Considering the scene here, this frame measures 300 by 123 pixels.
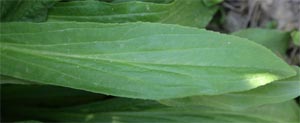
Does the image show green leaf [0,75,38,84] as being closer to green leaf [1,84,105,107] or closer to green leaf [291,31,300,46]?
green leaf [1,84,105,107]

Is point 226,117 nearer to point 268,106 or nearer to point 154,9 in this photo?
point 268,106

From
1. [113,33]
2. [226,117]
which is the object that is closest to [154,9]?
[113,33]

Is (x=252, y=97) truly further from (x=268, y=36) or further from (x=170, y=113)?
(x=268, y=36)

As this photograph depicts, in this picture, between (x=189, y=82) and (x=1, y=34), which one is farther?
(x=1, y=34)

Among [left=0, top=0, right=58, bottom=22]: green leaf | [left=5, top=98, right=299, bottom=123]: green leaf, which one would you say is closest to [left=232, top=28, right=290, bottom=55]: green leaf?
[left=5, top=98, right=299, bottom=123]: green leaf

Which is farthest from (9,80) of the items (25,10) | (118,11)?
(118,11)

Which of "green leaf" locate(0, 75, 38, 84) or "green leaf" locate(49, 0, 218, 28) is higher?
"green leaf" locate(49, 0, 218, 28)
